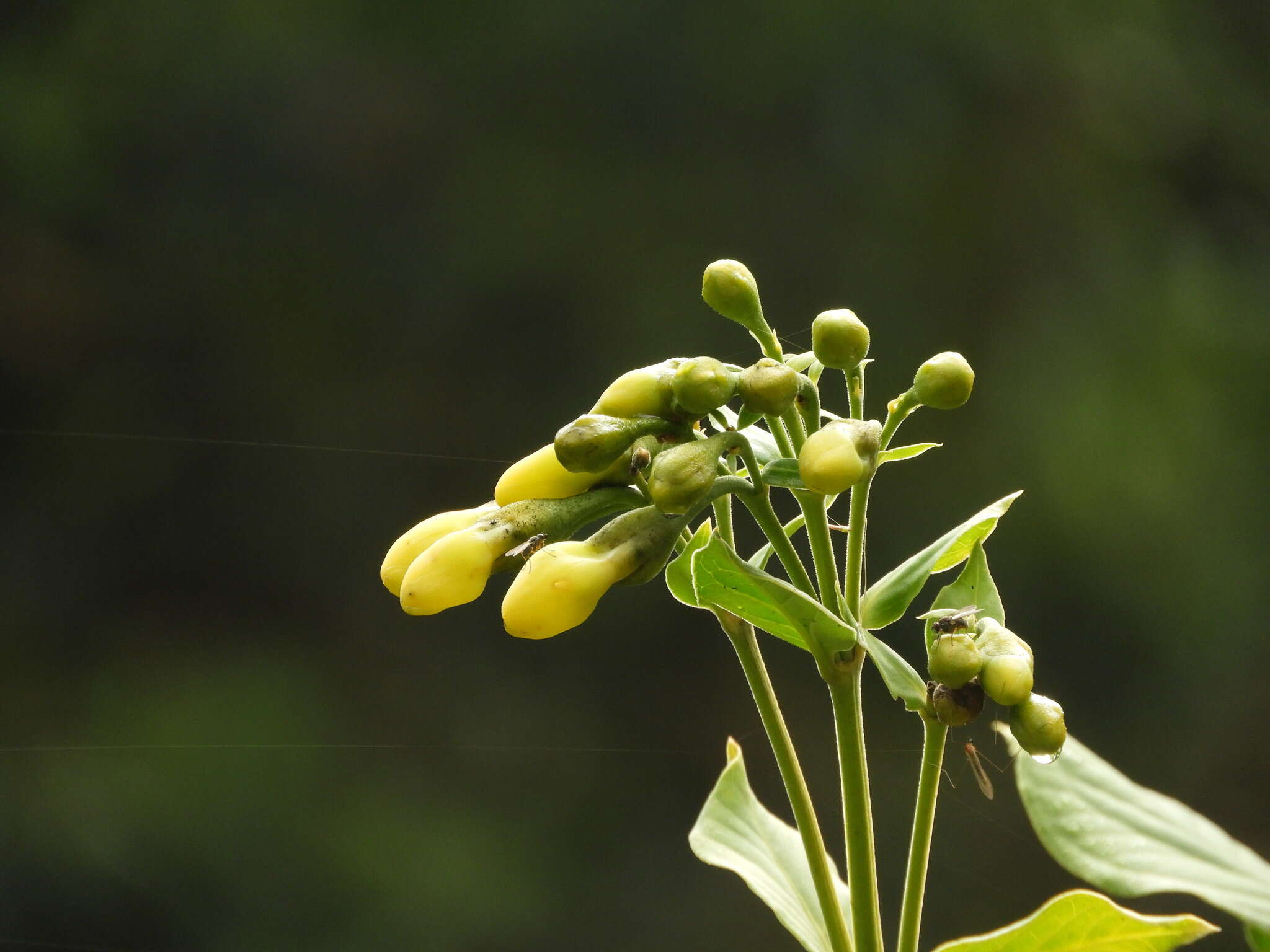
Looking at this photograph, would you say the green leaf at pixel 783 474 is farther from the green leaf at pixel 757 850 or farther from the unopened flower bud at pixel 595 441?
the green leaf at pixel 757 850

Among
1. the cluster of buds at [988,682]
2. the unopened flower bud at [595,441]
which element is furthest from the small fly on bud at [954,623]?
the unopened flower bud at [595,441]

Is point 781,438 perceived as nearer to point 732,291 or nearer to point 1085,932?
point 732,291

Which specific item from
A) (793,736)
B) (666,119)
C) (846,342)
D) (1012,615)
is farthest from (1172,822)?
(666,119)

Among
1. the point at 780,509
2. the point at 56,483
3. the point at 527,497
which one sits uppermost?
the point at 56,483

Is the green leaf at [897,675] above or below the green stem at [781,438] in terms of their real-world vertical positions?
below

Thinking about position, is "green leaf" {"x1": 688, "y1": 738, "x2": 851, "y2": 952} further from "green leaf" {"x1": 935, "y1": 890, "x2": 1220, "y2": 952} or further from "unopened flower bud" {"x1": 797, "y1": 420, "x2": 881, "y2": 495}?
"unopened flower bud" {"x1": 797, "y1": 420, "x2": 881, "y2": 495}

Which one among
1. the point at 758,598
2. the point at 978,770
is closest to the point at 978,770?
the point at 978,770

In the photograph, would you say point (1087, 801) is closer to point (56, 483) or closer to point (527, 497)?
point (527, 497)

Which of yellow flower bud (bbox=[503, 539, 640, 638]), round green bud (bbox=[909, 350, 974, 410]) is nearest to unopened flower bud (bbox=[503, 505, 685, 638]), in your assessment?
yellow flower bud (bbox=[503, 539, 640, 638])
